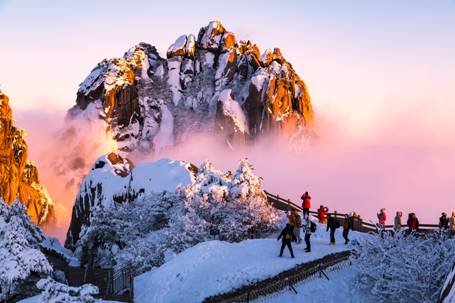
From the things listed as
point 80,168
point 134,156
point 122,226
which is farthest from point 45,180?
point 122,226

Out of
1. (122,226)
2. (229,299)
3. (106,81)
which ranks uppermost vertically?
(106,81)

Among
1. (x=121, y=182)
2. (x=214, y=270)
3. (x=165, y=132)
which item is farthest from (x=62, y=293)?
(x=165, y=132)

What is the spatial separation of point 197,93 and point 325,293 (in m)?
174

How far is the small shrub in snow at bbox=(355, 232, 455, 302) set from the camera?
66.4ft

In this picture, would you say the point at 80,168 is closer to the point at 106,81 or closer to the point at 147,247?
the point at 106,81

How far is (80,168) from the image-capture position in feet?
579

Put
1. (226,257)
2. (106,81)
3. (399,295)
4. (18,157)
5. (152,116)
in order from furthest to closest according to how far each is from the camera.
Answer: (152,116) → (106,81) → (18,157) → (226,257) → (399,295)

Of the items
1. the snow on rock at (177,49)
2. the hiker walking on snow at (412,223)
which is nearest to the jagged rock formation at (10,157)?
the hiker walking on snow at (412,223)

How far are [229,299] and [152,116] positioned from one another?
6661 inches

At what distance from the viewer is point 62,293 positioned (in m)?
14.9

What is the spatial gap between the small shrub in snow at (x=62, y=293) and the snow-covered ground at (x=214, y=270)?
9.94m

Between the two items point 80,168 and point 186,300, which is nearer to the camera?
point 186,300

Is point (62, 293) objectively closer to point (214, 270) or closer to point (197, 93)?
point (214, 270)

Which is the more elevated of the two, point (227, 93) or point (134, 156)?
point (227, 93)
